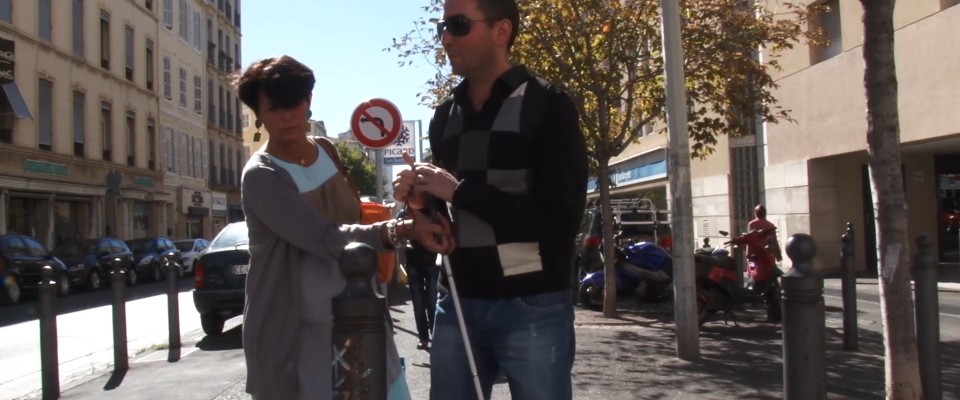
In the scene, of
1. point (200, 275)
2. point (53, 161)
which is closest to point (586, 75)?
point (200, 275)

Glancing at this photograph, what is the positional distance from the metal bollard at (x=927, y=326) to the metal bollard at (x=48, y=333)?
20.3 feet

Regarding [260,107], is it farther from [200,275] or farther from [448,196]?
[200,275]

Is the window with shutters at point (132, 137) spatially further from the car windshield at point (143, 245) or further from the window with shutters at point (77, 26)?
the car windshield at point (143, 245)

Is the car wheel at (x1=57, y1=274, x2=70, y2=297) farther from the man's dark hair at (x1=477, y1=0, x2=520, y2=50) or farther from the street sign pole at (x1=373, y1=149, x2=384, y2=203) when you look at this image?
the man's dark hair at (x1=477, y1=0, x2=520, y2=50)

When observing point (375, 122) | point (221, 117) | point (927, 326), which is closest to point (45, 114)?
point (375, 122)

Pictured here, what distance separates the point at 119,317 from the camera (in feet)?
29.9

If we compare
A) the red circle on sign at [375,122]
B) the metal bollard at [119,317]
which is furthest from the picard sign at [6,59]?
the metal bollard at [119,317]

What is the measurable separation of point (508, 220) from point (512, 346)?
38 centimetres

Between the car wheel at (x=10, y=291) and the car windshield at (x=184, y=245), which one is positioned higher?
the car windshield at (x=184, y=245)

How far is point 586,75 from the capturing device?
42.0ft

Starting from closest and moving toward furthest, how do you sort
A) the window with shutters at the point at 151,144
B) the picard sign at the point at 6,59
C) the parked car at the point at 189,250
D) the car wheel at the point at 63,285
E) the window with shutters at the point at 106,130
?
the car wheel at the point at 63,285 → the picard sign at the point at 6,59 → the parked car at the point at 189,250 → the window with shutters at the point at 106,130 → the window with shutters at the point at 151,144

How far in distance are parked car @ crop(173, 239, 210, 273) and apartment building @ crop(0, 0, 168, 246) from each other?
2.57 meters

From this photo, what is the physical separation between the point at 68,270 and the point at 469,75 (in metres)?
24.2

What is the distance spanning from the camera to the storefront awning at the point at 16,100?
29.2 metres
